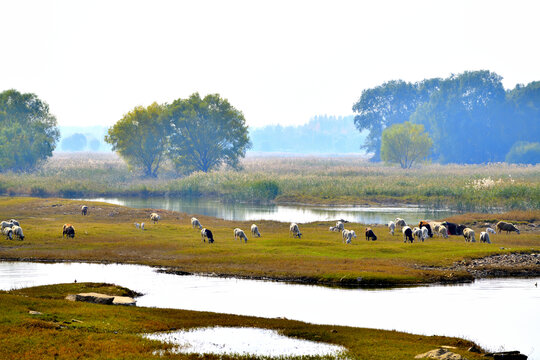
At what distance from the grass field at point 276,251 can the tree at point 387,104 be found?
395 ft

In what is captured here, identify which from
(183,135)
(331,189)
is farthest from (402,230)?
(183,135)

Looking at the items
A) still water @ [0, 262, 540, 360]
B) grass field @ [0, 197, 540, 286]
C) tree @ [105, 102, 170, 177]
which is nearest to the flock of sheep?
grass field @ [0, 197, 540, 286]

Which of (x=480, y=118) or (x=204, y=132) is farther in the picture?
(x=480, y=118)

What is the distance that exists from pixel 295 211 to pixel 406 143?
2751 inches

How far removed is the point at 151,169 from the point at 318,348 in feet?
378

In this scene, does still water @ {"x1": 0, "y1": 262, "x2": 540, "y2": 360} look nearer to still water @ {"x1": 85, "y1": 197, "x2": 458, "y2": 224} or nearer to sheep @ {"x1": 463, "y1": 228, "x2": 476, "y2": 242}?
sheep @ {"x1": 463, "y1": 228, "x2": 476, "y2": 242}

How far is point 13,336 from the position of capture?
72.2 feet

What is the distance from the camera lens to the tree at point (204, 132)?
433ft

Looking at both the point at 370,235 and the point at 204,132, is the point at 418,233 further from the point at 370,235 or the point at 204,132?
the point at 204,132

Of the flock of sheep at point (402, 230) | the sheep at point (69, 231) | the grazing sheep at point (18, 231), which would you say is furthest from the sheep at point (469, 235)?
the grazing sheep at point (18, 231)

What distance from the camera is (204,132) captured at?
13162 centimetres

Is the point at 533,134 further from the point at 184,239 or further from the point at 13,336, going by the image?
the point at 13,336

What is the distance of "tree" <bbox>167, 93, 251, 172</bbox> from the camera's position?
132 metres

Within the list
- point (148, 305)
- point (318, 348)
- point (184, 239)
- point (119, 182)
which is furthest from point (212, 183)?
point (318, 348)
